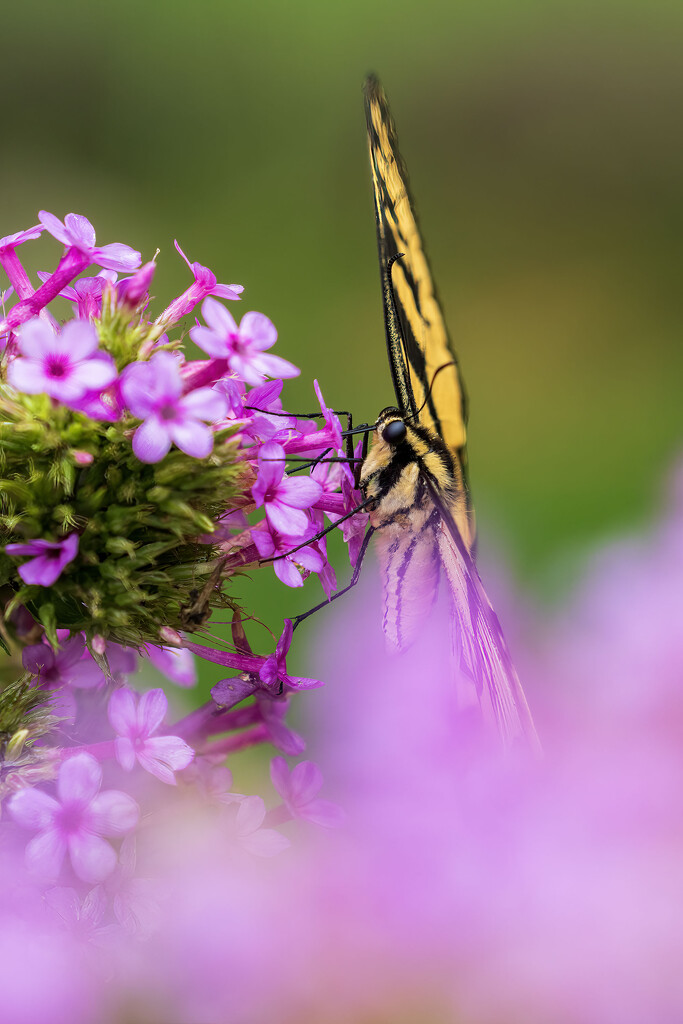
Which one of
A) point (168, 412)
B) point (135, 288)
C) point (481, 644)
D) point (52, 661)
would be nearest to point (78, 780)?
point (52, 661)

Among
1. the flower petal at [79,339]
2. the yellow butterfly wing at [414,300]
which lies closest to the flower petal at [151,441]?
the flower petal at [79,339]

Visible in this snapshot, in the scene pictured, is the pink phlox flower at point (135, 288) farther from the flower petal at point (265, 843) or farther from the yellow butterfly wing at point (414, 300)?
the flower petal at point (265, 843)

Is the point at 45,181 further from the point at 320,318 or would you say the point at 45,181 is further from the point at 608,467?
the point at 608,467

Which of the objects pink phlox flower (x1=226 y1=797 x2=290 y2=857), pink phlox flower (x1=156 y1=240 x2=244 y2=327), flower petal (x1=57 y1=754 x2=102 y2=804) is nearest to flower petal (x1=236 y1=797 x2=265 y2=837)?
pink phlox flower (x1=226 y1=797 x2=290 y2=857)

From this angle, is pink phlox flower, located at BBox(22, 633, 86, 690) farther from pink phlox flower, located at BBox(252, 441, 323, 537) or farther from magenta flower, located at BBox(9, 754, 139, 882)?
pink phlox flower, located at BBox(252, 441, 323, 537)

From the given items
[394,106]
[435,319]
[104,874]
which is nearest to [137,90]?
[394,106]
